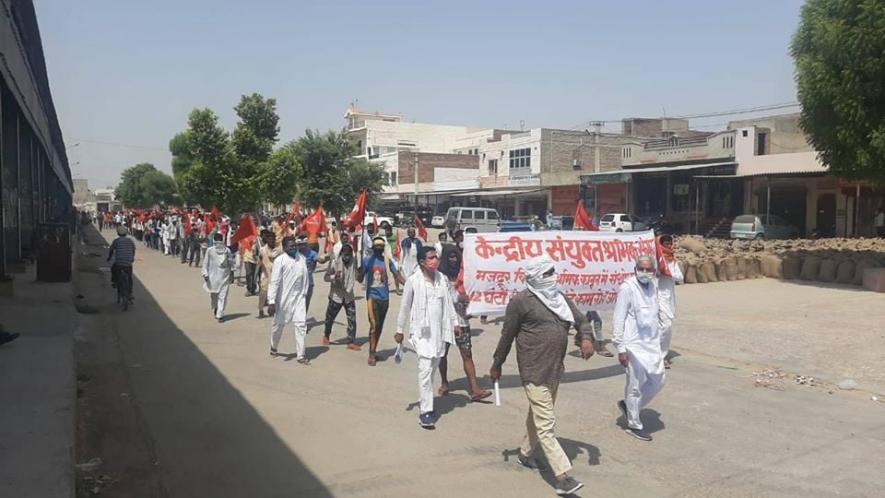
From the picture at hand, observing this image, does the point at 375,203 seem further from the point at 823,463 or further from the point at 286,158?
the point at 823,463

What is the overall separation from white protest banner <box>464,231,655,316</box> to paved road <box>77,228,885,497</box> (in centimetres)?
96

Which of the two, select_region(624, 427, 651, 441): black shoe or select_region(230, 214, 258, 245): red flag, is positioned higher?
select_region(230, 214, 258, 245): red flag

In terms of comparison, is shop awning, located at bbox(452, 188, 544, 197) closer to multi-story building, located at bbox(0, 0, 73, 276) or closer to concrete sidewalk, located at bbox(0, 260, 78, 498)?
multi-story building, located at bbox(0, 0, 73, 276)

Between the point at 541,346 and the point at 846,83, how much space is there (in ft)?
51.3

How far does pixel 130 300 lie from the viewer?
14664mm

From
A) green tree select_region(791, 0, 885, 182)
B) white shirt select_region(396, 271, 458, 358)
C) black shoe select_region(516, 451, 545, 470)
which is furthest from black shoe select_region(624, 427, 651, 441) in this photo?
green tree select_region(791, 0, 885, 182)

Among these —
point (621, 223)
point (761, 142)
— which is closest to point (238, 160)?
point (621, 223)

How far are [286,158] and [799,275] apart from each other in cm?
2011

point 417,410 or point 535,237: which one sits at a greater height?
point 535,237

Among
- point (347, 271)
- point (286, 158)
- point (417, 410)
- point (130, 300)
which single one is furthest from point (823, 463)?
point (286, 158)

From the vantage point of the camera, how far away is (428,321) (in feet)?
22.6

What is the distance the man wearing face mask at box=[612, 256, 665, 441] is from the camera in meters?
6.38

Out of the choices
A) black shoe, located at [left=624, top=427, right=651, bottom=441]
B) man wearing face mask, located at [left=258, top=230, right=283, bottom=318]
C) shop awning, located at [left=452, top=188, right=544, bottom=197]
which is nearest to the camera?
black shoe, located at [left=624, top=427, right=651, bottom=441]

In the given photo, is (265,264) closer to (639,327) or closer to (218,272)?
(218,272)
